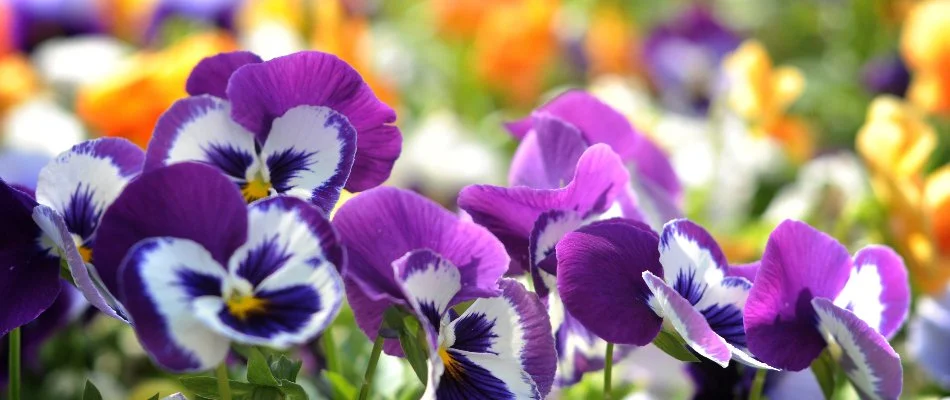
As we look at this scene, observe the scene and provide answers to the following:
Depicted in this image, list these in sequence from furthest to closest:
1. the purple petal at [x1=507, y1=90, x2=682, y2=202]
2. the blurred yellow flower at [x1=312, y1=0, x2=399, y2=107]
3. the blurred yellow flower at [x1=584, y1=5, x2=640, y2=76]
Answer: the blurred yellow flower at [x1=584, y1=5, x2=640, y2=76], the blurred yellow flower at [x1=312, y1=0, x2=399, y2=107], the purple petal at [x1=507, y1=90, x2=682, y2=202]

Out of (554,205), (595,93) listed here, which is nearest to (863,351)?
(554,205)

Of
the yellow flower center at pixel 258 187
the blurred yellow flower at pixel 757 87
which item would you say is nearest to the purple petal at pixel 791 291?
the yellow flower center at pixel 258 187

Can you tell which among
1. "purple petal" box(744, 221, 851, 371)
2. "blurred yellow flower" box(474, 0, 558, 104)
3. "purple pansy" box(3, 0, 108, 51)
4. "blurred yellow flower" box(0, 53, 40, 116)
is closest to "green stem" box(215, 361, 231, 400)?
"purple petal" box(744, 221, 851, 371)

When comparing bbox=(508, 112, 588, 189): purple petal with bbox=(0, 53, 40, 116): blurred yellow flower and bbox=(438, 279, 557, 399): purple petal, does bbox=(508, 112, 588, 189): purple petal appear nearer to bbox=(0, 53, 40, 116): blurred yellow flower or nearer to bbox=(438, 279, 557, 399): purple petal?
bbox=(438, 279, 557, 399): purple petal

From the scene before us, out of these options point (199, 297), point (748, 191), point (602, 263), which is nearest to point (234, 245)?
point (199, 297)

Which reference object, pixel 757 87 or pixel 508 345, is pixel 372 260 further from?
pixel 757 87
